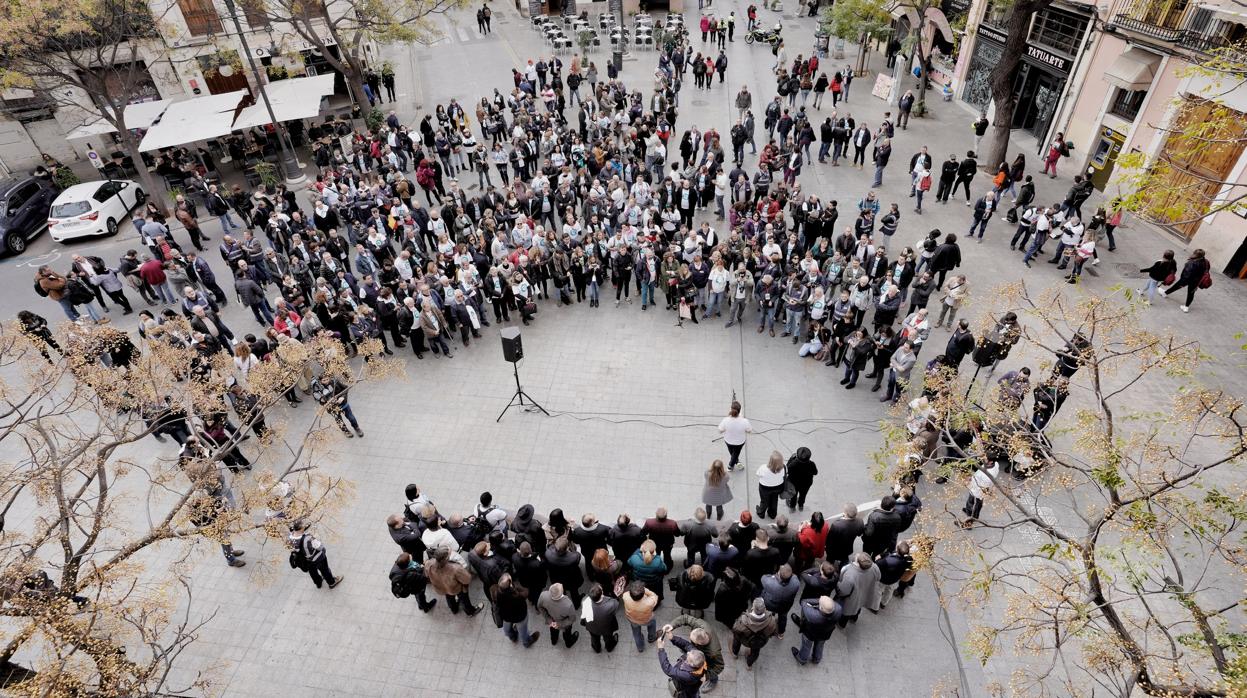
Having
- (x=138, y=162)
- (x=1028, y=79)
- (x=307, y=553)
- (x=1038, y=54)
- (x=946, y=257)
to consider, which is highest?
(x=1038, y=54)

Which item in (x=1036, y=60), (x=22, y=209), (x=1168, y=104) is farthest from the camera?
(x=1036, y=60)

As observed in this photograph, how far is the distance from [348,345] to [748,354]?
8.79m

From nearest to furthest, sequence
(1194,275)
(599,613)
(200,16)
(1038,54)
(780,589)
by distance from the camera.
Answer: (780,589)
(599,613)
(1194,275)
(1038,54)
(200,16)

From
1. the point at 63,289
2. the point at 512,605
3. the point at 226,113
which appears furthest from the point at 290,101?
the point at 512,605

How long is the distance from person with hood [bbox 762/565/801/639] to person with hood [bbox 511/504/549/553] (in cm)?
303

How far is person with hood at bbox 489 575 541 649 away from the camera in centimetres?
800

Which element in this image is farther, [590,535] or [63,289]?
[63,289]

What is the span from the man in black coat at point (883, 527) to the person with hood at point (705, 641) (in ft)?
8.72

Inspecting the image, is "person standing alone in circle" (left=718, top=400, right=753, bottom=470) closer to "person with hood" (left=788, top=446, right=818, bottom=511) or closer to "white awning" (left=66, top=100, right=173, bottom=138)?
"person with hood" (left=788, top=446, right=818, bottom=511)

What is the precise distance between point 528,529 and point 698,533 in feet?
7.65

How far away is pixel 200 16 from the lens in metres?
25.9

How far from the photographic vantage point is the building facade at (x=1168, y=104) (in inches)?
580

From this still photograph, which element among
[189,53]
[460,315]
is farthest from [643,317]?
[189,53]

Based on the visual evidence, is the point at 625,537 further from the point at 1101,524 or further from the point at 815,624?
the point at 1101,524
